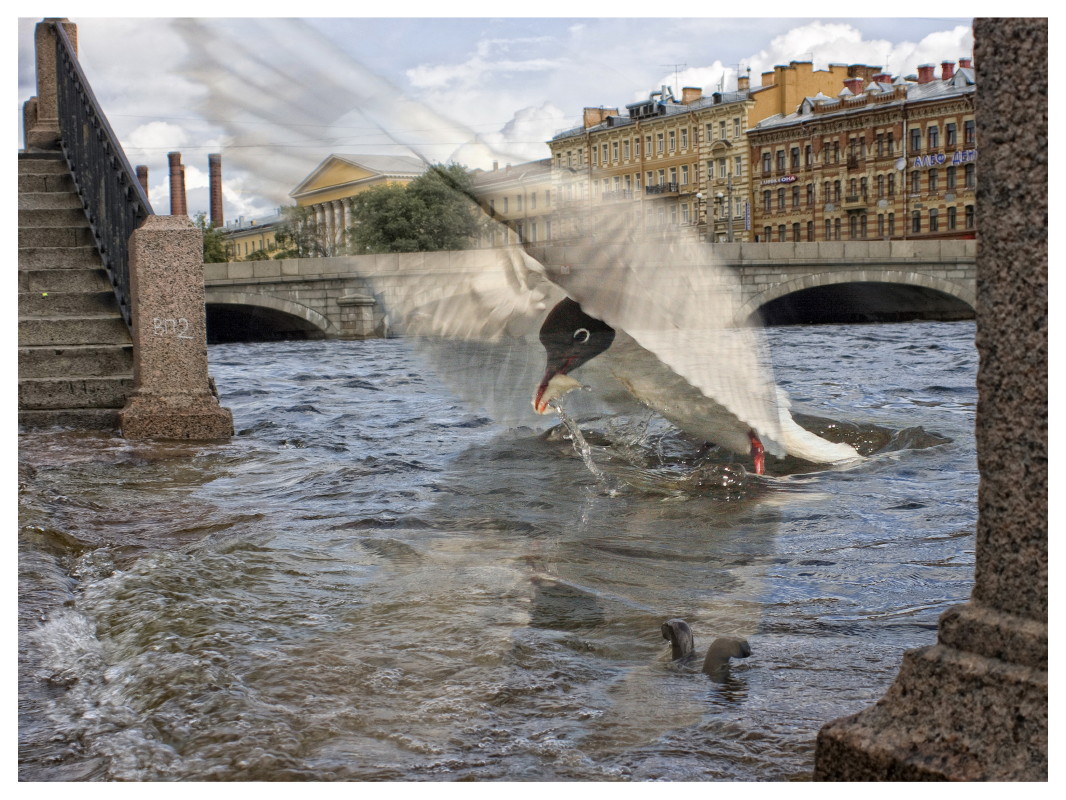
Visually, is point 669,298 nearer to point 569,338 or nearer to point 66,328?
point 569,338

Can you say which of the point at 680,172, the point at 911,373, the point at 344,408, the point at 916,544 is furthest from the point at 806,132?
the point at 916,544

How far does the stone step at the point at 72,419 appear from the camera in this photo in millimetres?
6703

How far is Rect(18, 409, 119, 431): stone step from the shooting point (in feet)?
22.0

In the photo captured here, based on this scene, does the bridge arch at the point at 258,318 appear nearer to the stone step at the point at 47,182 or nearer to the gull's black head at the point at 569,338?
the stone step at the point at 47,182

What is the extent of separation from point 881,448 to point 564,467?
6.50 ft

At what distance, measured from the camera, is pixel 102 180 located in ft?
24.9

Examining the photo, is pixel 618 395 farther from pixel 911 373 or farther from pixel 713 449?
pixel 911 373

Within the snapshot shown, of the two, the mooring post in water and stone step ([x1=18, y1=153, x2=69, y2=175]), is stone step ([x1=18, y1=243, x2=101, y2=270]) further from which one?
the mooring post in water

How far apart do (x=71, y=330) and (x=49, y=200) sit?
193 cm

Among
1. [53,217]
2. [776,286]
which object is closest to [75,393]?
[53,217]

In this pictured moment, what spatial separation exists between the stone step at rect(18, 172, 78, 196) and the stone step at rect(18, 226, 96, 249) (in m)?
0.81

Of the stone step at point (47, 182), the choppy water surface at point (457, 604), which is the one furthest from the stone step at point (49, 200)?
the choppy water surface at point (457, 604)

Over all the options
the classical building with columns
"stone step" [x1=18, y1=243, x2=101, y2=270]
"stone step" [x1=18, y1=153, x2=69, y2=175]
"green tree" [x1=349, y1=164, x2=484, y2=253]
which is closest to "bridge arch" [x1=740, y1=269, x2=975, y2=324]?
"stone step" [x1=18, y1=153, x2=69, y2=175]

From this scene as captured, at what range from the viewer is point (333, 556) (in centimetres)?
372
